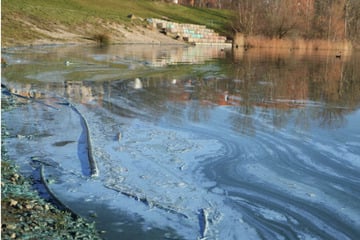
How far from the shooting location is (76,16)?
37.6 meters

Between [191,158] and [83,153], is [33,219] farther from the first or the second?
[191,158]

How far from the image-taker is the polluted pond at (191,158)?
4.01 meters

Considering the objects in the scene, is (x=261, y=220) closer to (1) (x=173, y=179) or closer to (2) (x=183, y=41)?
(1) (x=173, y=179)

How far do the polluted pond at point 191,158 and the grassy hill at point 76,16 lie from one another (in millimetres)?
16056

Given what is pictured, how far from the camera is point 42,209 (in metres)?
3.88

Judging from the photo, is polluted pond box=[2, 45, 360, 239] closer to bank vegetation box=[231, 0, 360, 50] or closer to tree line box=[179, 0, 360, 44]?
bank vegetation box=[231, 0, 360, 50]

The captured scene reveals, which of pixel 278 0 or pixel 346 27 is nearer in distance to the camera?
pixel 346 27

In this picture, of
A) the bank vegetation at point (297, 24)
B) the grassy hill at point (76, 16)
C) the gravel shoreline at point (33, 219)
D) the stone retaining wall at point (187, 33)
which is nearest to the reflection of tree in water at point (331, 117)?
the gravel shoreline at point (33, 219)

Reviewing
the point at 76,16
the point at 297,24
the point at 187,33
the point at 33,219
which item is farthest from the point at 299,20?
the point at 33,219

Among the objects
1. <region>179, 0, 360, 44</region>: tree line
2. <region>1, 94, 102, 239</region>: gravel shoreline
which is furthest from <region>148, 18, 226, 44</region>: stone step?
<region>1, 94, 102, 239</region>: gravel shoreline

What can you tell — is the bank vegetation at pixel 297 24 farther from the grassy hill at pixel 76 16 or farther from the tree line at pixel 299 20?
the grassy hill at pixel 76 16

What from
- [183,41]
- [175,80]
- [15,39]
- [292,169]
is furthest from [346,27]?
[292,169]

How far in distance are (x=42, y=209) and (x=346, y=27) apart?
43.9 meters

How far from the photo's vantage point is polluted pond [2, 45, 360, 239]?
4.01 meters
